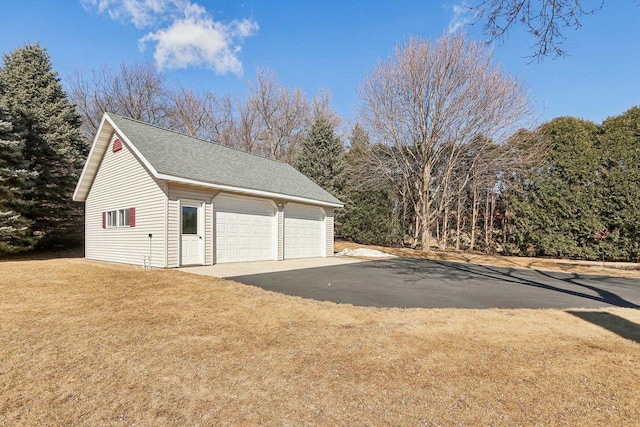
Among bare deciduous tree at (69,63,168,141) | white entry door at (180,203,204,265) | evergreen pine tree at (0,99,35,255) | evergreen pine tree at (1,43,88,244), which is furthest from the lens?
bare deciduous tree at (69,63,168,141)

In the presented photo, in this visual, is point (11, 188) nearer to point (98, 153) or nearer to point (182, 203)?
point (98, 153)

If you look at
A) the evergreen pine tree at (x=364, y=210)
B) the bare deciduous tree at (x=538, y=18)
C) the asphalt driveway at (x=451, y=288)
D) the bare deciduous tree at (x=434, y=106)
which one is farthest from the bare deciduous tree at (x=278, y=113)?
the bare deciduous tree at (x=538, y=18)

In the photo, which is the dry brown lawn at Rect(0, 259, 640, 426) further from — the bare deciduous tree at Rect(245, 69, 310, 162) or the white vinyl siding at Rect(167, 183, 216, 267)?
the bare deciduous tree at Rect(245, 69, 310, 162)

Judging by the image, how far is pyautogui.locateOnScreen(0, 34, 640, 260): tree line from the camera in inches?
564

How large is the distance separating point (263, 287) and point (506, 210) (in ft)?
51.4

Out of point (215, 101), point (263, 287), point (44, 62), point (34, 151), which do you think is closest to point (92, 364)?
point (263, 287)

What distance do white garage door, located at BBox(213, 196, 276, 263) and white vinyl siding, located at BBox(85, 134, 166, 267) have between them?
190 centimetres

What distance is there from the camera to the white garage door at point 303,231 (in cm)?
1422

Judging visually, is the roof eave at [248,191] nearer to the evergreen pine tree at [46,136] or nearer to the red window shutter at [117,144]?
the red window shutter at [117,144]

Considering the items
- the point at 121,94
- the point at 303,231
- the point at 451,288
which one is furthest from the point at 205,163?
the point at 121,94

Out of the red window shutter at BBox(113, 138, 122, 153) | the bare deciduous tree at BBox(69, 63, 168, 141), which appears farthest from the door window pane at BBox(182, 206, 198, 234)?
the bare deciduous tree at BBox(69, 63, 168, 141)

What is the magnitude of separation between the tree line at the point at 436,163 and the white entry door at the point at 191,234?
26.0ft

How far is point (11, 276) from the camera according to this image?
26.7 feet

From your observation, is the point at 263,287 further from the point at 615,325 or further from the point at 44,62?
the point at 44,62
